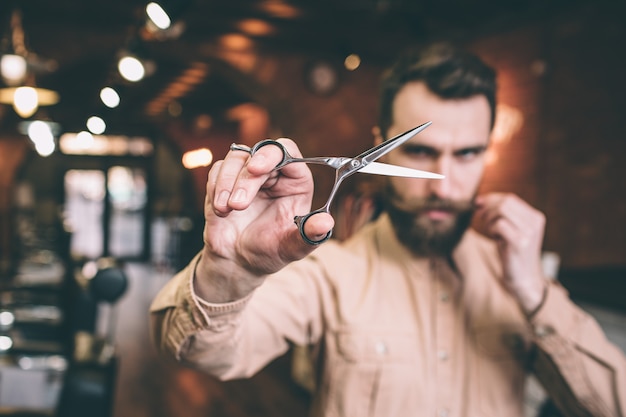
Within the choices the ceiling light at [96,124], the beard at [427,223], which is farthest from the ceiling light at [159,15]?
the beard at [427,223]

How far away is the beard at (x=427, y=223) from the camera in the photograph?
2.87 feet

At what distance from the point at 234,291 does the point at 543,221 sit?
69cm

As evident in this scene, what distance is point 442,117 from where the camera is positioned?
0.85 meters

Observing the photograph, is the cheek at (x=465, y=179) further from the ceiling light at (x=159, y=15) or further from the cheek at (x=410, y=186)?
the ceiling light at (x=159, y=15)

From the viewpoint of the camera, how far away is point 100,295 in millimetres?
1104

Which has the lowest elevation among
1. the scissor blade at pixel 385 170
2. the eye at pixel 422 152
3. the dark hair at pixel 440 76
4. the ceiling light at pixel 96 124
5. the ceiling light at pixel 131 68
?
the scissor blade at pixel 385 170

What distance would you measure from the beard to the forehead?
0.10m

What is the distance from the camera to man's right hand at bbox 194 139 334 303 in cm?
57

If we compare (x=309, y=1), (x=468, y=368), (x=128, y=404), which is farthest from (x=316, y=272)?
(x=309, y=1)

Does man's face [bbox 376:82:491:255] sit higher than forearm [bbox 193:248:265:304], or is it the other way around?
man's face [bbox 376:82:491:255]

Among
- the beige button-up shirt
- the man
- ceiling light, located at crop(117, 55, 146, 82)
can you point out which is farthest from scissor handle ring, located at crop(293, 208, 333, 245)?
ceiling light, located at crop(117, 55, 146, 82)

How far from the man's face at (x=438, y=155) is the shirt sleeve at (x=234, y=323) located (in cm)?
30

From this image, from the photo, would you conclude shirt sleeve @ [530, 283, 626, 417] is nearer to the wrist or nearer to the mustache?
the wrist

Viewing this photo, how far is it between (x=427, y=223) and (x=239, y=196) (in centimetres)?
49
